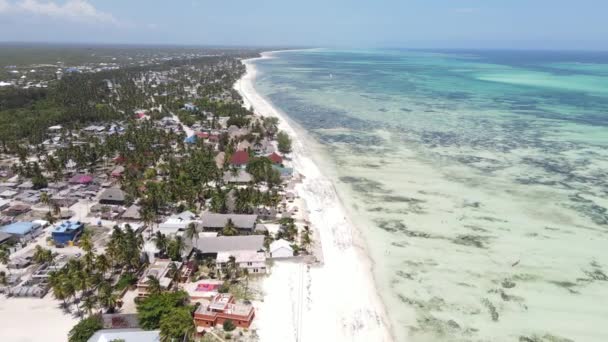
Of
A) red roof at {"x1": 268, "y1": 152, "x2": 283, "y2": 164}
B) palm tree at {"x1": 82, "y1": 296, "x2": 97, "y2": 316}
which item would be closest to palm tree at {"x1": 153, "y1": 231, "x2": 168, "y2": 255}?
palm tree at {"x1": 82, "y1": 296, "x2": 97, "y2": 316}

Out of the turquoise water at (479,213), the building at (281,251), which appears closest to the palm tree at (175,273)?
the building at (281,251)

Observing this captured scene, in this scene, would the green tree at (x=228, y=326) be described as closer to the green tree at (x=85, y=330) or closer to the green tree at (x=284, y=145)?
the green tree at (x=85, y=330)

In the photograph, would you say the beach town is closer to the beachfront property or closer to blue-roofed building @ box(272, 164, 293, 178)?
the beachfront property

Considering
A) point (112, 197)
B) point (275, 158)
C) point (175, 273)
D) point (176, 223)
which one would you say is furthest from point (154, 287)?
point (275, 158)

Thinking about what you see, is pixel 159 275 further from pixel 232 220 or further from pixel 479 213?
pixel 479 213

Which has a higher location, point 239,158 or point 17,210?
point 239,158

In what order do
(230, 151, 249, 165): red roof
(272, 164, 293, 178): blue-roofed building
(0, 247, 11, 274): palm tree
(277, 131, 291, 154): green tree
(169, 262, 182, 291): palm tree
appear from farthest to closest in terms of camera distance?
(277, 131, 291, 154): green tree
(230, 151, 249, 165): red roof
(272, 164, 293, 178): blue-roofed building
(0, 247, 11, 274): palm tree
(169, 262, 182, 291): palm tree
